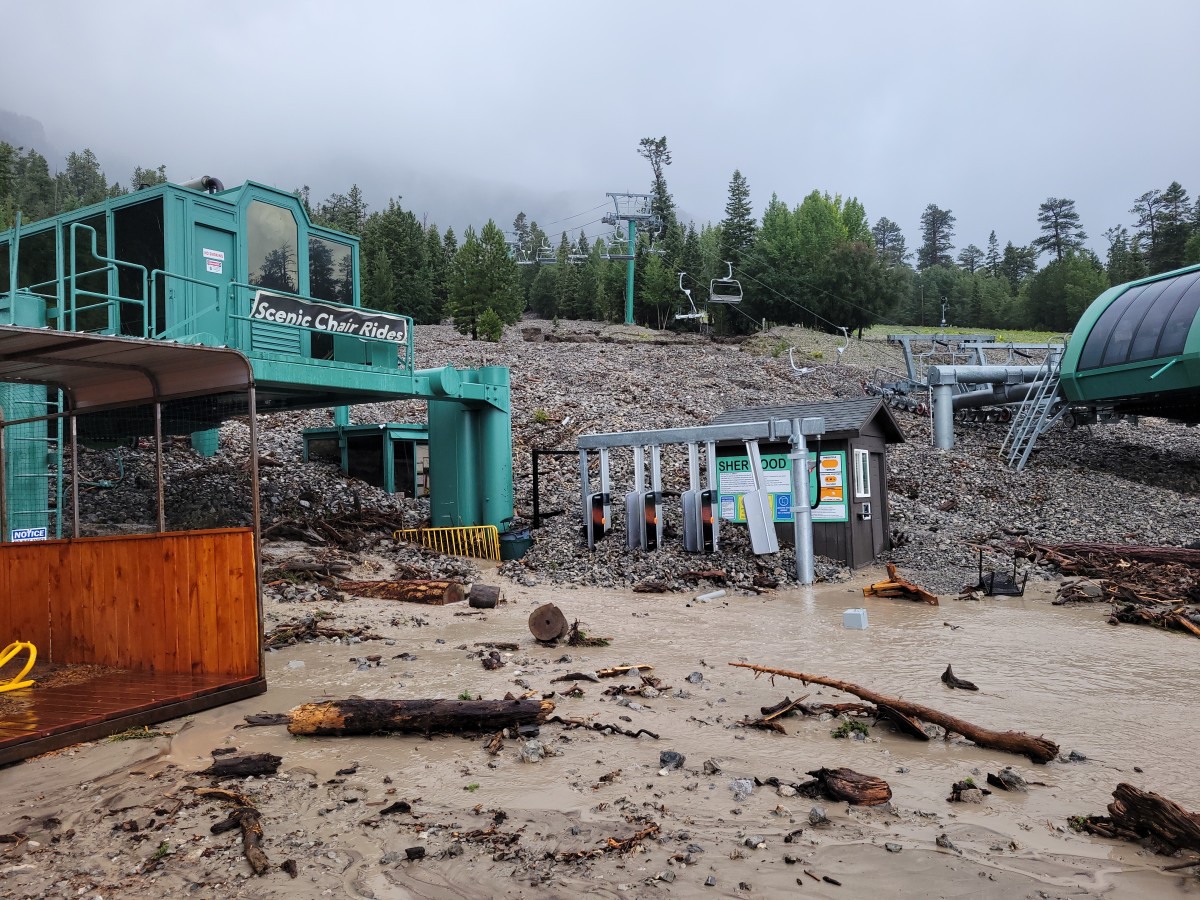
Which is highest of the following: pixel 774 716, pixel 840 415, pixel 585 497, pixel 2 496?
pixel 840 415

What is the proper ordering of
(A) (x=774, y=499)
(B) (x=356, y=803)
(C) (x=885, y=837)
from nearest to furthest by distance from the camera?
(C) (x=885, y=837), (B) (x=356, y=803), (A) (x=774, y=499)

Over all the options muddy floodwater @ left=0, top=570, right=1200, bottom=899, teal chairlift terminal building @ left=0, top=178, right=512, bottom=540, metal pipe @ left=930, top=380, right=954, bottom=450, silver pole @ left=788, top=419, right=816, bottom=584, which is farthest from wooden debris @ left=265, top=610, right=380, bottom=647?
metal pipe @ left=930, top=380, right=954, bottom=450

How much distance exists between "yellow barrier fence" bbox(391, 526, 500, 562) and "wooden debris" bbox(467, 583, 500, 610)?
5.09 metres

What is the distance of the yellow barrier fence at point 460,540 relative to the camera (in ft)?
55.2

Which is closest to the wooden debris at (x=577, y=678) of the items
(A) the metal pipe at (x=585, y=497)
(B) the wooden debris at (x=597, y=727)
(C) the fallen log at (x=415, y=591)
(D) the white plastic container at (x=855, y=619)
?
(B) the wooden debris at (x=597, y=727)

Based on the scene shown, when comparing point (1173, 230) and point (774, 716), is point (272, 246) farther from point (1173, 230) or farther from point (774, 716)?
point (1173, 230)

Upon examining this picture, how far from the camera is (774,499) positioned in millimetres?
15789

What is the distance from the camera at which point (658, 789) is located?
484 centimetres

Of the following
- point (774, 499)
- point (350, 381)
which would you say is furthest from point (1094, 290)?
point (350, 381)

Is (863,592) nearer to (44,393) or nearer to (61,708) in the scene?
(61,708)

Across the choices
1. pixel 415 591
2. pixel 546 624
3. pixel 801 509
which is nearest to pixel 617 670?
pixel 546 624

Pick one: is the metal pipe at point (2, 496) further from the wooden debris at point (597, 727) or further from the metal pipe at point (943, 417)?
the metal pipe at point (943, 417)

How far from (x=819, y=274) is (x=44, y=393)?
186 ft

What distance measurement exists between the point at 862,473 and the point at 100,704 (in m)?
13.1
